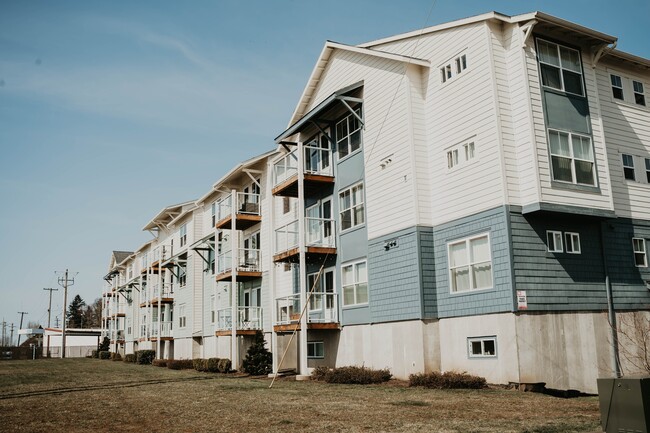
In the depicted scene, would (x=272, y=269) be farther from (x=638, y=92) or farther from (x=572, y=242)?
(x=638, y=92)

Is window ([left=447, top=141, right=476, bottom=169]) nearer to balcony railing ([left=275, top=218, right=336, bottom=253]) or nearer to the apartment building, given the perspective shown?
the apartment building

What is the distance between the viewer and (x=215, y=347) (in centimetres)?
4256

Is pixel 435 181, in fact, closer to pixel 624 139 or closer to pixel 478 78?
pixel 478 78

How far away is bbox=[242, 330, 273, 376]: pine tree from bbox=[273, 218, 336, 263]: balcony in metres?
5.30

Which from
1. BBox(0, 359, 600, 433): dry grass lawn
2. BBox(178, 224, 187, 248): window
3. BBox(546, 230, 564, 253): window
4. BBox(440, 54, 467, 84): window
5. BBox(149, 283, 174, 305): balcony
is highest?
BBox(440, 54, 467, 84): window

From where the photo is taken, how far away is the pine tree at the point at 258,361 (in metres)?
31.0

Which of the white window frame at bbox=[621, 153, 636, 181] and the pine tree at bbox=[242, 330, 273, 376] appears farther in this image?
the pine tree at bbox=[242, 330, 273, 376]

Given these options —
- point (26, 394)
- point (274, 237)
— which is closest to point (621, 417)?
point (26, 394)

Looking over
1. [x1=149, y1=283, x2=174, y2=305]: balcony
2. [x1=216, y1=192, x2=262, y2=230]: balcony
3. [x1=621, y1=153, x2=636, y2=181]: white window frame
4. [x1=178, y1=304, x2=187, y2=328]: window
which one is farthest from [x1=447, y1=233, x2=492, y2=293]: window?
[x1=149, y1=283, x2=174, y2=305]: balcony

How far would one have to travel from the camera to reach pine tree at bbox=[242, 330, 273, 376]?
31.0m

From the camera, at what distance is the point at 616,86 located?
24.1m

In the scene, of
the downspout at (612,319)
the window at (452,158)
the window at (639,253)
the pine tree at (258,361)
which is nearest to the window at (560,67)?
the window at (452,158)

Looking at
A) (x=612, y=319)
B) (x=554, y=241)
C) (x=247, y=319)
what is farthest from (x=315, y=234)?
(x=612, y=319)

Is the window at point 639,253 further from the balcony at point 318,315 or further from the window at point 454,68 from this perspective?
the balcony at point 318,315
